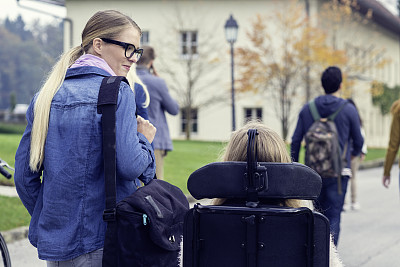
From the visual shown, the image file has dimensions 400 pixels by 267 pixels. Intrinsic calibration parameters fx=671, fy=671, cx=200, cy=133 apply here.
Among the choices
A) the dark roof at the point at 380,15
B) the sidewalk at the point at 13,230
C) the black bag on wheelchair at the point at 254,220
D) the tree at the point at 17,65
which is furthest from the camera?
the tree at the point at 17,65

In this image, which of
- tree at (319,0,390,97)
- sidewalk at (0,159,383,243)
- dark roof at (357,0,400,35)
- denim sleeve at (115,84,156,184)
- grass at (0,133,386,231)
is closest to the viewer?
denim sleeve at (115,84,156,184)

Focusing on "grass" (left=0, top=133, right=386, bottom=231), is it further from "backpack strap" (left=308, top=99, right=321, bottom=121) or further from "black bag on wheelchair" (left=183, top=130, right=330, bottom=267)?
"black bag on wheelchair" (left=183, top=130, right=330, bottom=267)

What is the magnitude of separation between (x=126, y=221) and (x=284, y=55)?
23341 mm

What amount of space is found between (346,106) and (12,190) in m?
6.21

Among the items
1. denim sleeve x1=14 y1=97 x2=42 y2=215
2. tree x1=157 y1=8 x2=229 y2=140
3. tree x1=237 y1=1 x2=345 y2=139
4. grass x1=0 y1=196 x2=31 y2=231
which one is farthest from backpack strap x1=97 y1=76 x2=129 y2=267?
tree x1=157 y1=8 x2=229 y2=140

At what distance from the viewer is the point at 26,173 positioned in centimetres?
272

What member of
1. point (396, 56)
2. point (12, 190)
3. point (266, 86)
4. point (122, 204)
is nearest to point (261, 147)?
point (122, 204)

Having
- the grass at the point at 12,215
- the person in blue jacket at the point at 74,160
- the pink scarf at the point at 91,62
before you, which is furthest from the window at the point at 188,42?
the person in blue jacket at the point at 74,160

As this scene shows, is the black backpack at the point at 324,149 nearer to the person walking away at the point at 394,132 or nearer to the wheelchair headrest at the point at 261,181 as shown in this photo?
the person walking away at the point at 394,132

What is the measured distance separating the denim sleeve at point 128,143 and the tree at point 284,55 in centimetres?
2108

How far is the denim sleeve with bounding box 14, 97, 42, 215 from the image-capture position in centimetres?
270

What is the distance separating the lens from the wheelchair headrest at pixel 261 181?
8.17 ft

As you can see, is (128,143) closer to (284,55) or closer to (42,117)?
(42,117)

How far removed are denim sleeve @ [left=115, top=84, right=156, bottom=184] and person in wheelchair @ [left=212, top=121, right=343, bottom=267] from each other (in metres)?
0.36
